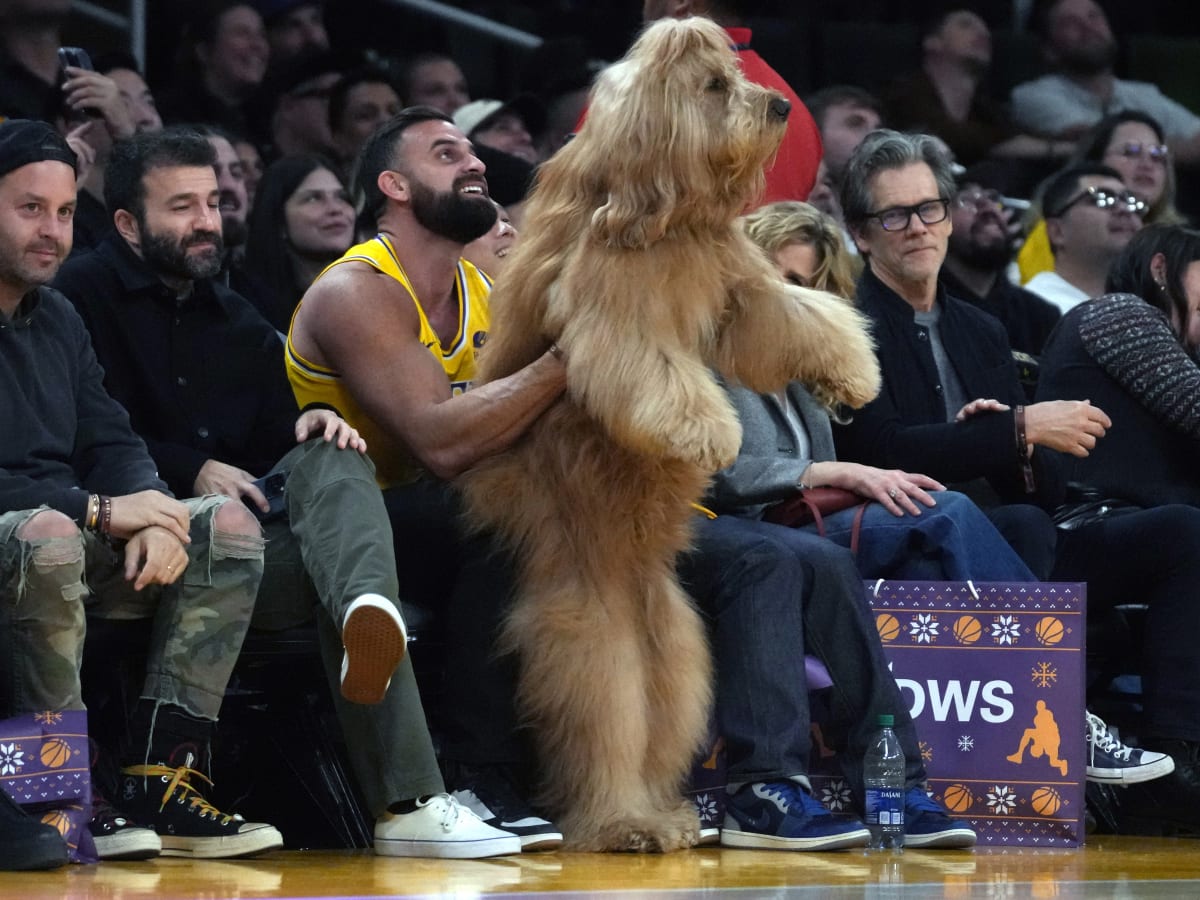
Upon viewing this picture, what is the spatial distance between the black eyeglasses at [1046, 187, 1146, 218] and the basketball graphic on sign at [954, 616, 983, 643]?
268cm

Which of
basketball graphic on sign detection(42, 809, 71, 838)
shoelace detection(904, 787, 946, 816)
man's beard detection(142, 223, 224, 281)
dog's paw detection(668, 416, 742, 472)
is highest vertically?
man's beard detection(142, 223, 224, 281)

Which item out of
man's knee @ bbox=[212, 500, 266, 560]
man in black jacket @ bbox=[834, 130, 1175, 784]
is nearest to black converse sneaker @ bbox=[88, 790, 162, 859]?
Answer: man's knee @ bbox=[212, 500, 266, 560]

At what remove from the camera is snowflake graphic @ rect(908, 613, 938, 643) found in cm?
443

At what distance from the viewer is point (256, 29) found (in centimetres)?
709

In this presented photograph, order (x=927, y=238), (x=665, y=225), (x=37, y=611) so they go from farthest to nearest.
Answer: (x=927, y=238), (x=665, y=225), (x=37, y=611)

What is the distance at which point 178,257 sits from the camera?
15.1 feet

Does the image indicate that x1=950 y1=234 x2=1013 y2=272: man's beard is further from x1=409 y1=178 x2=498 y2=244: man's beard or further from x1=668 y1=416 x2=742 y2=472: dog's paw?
Answer: x1=668 y1=416 x2=742 y2=472: dog's paw

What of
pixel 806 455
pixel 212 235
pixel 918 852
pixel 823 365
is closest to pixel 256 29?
pixel 212 235

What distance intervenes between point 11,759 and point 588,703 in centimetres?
113

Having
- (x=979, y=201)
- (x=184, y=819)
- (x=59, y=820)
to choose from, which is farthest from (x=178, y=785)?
(x=979, y=201)

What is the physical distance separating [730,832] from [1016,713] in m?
0.76

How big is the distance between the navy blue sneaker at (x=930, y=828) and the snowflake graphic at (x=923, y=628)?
15.1 inches

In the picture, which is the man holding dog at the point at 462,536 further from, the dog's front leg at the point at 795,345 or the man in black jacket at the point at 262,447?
the dog's front leg at the point at 795,345

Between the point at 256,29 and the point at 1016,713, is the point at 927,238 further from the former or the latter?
the point at 256,29
